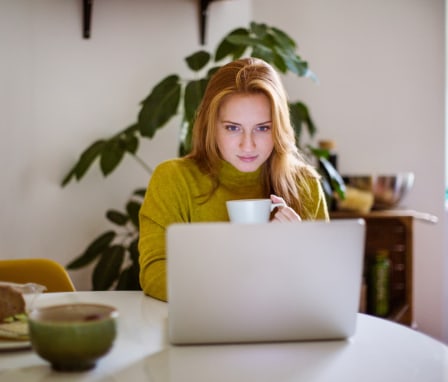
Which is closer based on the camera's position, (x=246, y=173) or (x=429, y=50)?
(x=246, y=173)

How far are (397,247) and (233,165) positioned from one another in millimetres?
1792

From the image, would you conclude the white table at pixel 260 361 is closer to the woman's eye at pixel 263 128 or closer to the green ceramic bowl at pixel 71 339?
the green ceramic bowl at pixel 71 339

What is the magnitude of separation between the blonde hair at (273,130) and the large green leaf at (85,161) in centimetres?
95

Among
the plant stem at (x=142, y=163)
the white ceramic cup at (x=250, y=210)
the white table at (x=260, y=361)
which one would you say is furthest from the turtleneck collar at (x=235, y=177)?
the plant stem at (x=142, y=163)

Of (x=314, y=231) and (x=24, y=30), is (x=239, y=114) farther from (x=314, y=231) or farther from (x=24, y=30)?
(x=24, y=30)

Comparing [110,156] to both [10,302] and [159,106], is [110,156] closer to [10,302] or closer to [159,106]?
[159,106]

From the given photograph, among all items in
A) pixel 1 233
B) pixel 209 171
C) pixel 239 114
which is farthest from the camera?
pixel 1 233

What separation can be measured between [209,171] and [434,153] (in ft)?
6.90

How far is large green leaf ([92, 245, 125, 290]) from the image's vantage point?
2.69 m

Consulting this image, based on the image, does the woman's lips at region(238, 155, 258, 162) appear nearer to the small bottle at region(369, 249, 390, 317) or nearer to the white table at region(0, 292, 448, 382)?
the white table at region(0, 292, 448, 382)

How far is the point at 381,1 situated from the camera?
3.54 m

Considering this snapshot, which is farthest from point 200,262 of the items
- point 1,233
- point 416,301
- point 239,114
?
point 416,301

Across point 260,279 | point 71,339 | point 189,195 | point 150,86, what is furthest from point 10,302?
point 150,86

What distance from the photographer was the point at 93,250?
271 cm
